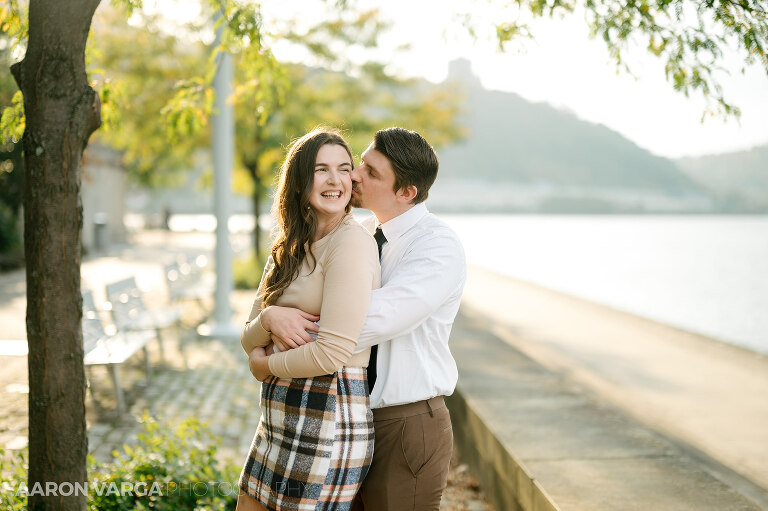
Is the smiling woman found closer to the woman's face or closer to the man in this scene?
the woman's face

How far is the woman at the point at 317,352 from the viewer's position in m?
2.33

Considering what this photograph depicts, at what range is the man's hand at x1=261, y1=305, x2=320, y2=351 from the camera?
2.37 metres

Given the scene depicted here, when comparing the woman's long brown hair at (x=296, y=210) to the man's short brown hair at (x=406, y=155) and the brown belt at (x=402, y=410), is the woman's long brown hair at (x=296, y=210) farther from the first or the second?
the brown belt at (x=402, y=410)

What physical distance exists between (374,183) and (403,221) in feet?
0.62

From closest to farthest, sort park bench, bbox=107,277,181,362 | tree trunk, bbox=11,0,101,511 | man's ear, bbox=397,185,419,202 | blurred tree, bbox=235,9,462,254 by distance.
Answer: man's ear, bbox=397,185,419,202
tree trunk, bbox=11,0,101,511
park bench, bbox=107,277,181,362
blurred tree, bbox=235,9,462,254

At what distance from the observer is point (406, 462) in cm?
256

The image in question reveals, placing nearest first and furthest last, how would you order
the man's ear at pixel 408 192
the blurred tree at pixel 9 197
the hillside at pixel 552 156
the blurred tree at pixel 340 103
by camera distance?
the man's ear at pixel 408 192, the blurred tree at pixel 340 103, the blurred tree at pixel 9 197, the hillside at pixel 552 156

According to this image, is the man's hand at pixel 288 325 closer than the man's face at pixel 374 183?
Yes

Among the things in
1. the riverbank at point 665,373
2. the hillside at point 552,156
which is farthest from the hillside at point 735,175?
the riverbank at point 665,373

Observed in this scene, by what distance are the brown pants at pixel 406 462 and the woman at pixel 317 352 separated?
3.9 inches

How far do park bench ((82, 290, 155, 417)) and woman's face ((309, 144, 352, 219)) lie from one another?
14.3 ft

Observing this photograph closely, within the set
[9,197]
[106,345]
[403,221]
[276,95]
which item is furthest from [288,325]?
[9,197]

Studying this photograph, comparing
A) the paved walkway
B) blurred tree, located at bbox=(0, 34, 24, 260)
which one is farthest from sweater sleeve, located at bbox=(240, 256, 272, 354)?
blurred tree, located at bbox=(0, 34, 24, 260)

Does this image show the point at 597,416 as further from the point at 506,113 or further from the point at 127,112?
the point at 506,113
